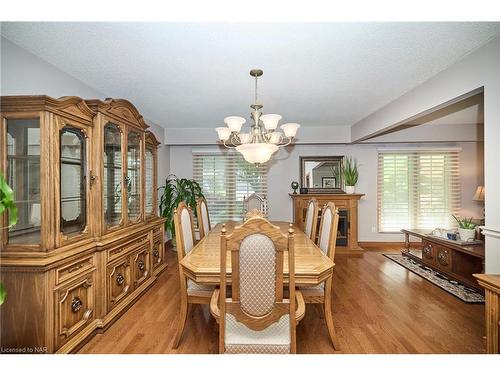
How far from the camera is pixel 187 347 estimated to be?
6.56ft

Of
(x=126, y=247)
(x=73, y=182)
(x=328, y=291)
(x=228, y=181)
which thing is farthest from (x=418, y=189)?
(x=73, y=182)

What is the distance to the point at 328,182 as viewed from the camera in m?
5.32

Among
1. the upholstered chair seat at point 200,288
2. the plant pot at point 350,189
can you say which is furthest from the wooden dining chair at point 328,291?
the plant pot at point 350,189

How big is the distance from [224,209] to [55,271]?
3.75 metres

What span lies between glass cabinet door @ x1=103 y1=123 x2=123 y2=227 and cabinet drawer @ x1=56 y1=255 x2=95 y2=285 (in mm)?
416

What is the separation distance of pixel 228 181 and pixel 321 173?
1.95 m

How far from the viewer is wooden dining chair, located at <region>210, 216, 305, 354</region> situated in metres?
1.39

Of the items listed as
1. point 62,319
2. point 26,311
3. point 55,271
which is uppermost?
Result: point 55,271

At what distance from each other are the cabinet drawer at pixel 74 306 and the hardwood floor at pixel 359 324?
0.68 ft

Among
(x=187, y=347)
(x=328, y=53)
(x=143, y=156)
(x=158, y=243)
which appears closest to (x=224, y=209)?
(x=158, y=243)

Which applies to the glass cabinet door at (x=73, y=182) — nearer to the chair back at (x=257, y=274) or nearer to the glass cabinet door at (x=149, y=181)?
the glass cabinet door at (x=149, y=181)

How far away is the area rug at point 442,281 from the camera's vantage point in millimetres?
2859

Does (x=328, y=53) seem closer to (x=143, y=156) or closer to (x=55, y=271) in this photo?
(x=143, y=156)

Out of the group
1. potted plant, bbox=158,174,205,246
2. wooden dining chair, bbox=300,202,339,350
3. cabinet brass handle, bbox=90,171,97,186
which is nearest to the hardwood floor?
wooden dining chair, bbox=300,202,339,350
